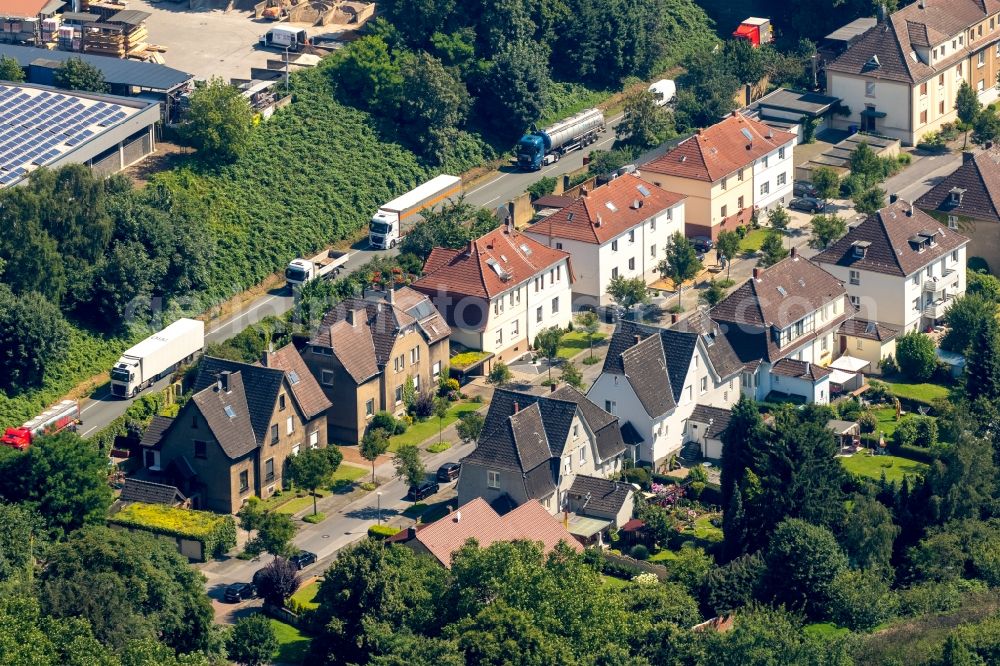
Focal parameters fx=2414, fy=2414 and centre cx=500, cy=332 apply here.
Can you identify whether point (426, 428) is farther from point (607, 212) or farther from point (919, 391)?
point (919, 391)

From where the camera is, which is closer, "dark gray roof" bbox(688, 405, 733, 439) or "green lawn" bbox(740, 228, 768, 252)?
"dark gray roof" bbox(688, 405, 733, 439)

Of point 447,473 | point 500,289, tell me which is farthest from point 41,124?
point 447,473

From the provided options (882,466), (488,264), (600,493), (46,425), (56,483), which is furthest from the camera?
(488,264)

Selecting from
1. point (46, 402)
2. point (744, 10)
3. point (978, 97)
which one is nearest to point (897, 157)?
point (978, 97)

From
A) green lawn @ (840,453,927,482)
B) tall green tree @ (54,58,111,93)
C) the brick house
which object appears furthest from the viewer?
tall green tree @ (54,58,111,93)

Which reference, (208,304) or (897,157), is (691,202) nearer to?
(897,157)

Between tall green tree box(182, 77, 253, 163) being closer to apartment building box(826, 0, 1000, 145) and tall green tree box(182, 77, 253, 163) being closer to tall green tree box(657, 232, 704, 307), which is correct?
tall green tree box(657, 232, 704, 307)

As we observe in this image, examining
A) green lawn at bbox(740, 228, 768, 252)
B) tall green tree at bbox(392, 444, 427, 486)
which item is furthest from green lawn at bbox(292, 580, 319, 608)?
green lawn at bbox(740, 228, 768, 252)
